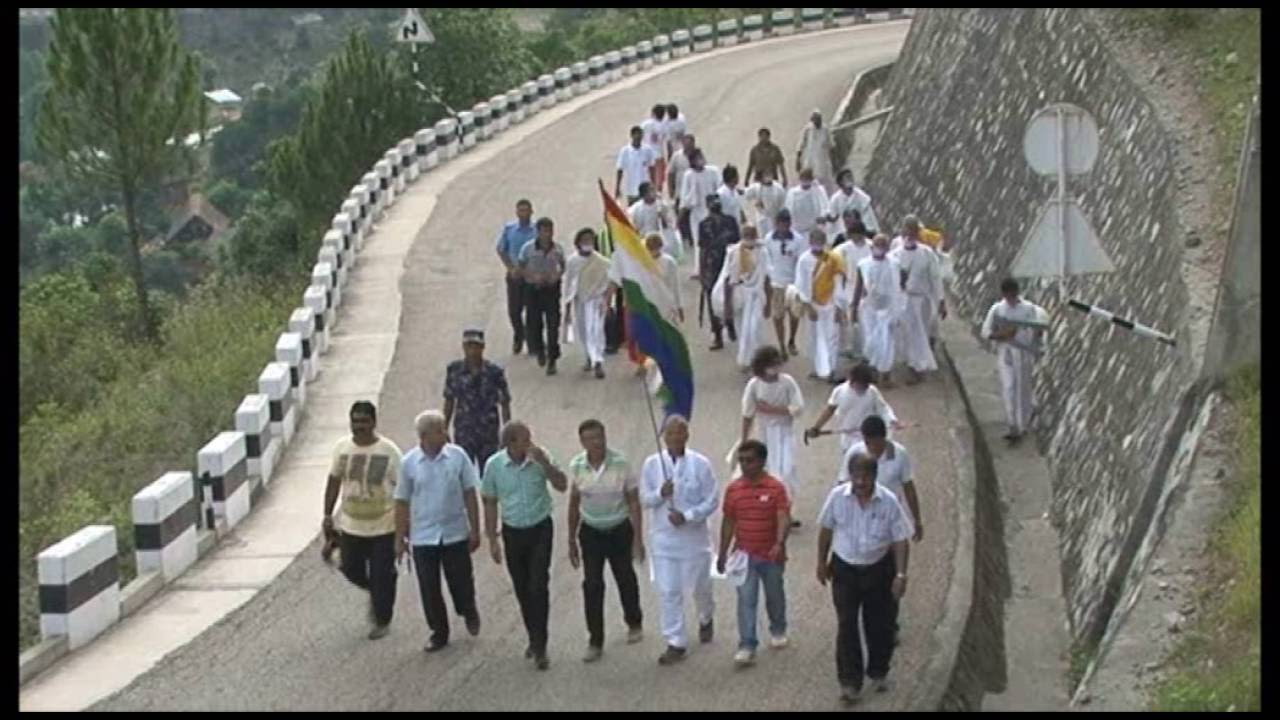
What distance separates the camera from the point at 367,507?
584 inches

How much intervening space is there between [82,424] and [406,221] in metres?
5.33

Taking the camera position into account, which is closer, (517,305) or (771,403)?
(771,403)

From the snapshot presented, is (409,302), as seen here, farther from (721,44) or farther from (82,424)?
(721,44)

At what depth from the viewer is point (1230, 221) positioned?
17734 millimetres

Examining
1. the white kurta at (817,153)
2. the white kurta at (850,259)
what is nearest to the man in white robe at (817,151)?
the white kurta at (817,153)

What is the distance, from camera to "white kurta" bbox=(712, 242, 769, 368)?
2186cm

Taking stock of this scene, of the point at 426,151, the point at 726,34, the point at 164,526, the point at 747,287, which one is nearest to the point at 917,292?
the point at 747,287

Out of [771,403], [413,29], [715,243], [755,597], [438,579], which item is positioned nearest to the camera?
[755,597]

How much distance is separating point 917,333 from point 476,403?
18.8ft

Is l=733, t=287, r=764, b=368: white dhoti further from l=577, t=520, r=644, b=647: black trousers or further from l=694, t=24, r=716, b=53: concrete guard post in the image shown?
l=694, t=24, r=716, b=53: concrete guard post

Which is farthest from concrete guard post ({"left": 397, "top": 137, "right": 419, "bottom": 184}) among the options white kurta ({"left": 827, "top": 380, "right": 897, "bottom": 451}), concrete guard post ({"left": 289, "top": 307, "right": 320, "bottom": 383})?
white kurta ({"left": 827, "top": 380, "right": 897, "bottom": 451})

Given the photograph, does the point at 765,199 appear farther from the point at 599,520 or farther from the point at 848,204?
the point at 599,520

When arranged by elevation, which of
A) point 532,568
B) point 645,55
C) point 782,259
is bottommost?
point 532,568

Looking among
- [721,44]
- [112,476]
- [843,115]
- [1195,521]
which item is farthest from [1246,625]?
[721,44]
